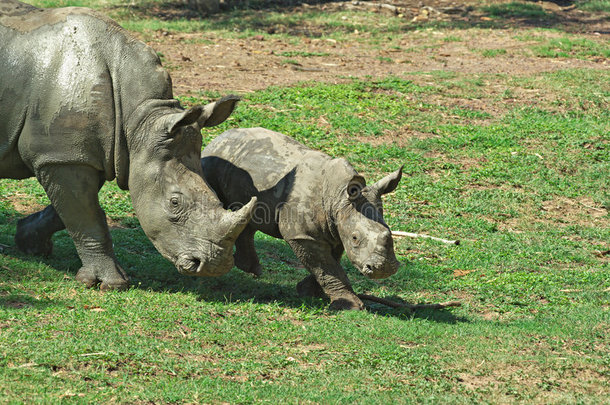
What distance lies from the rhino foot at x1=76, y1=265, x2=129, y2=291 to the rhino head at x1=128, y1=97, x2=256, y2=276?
57cm

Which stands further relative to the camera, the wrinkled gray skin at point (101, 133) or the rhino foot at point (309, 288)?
the rhino foot at point (309, 288)

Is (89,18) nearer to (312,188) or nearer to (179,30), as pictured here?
(312,188)

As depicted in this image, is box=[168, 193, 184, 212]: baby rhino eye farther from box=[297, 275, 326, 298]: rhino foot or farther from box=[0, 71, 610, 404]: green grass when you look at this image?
box=[297, 275, 326, 298]: rhino foot

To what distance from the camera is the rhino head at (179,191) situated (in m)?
8.14

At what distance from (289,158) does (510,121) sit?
818 cm

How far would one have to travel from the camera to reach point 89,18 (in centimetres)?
Result: 870

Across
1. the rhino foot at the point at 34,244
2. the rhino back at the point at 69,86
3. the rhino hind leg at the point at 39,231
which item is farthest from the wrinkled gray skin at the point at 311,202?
the rhino foot at the point at 34,244

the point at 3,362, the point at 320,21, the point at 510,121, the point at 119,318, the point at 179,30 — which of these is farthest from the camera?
the point at 320,21

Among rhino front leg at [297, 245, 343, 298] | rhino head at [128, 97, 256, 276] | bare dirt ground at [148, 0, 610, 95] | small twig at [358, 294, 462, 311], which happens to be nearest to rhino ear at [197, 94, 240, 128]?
rhino head at [128, 97, 256, 276]

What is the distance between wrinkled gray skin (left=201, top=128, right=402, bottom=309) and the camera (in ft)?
26.9

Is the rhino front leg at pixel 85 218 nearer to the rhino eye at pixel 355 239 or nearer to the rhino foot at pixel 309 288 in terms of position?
the rhino foot at pixel 309 288

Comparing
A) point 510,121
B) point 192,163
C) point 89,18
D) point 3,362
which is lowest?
point 510,121

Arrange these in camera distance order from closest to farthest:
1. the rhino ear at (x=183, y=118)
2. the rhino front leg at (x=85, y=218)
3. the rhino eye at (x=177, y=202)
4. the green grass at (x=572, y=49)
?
1. the rhino ear at (x=183, y=118)
2. the rhino eye at (x=177, y=202)
3. the rhino front leg at (x=85, y=218)
4. the green grass at (x=572, y=49)

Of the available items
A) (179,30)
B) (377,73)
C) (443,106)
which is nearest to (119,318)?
(443,106)
